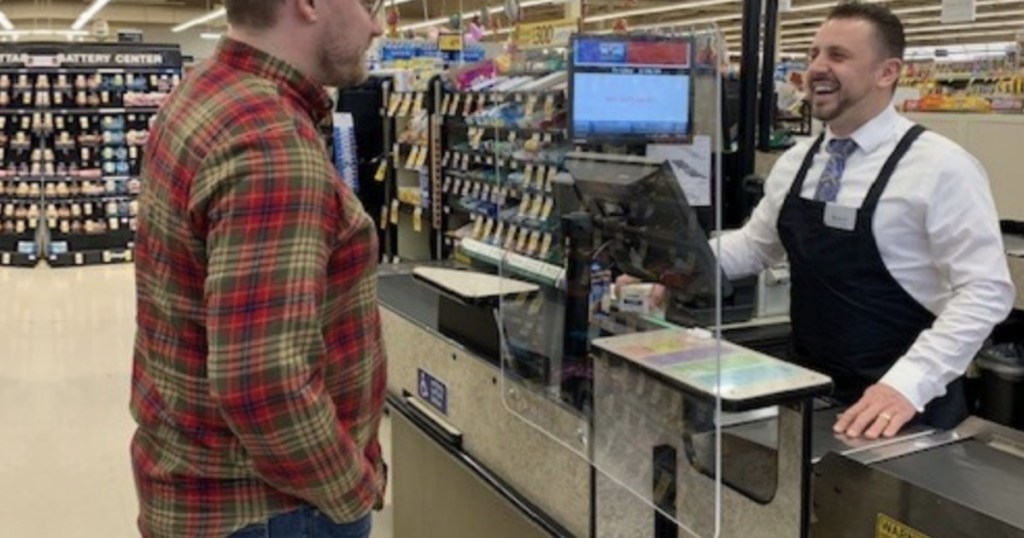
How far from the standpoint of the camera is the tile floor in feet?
13.9

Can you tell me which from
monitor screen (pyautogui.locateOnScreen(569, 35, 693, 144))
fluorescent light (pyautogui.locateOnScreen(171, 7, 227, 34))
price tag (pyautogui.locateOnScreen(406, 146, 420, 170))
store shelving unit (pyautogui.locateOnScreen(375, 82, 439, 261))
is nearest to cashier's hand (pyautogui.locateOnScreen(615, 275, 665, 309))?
monitor screen (pyautogui.locateOnScreen(569, 35, 693, 144))

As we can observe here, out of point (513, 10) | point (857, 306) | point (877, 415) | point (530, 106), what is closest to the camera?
point (877, 415)

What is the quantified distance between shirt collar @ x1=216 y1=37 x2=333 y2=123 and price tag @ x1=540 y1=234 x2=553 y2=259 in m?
0.99

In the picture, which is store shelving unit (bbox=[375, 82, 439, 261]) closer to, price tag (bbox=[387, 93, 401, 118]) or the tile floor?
price tag (bbox=[387, 93, 401, 118])

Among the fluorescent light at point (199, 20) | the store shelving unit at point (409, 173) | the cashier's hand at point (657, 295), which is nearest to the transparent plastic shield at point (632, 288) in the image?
the cashier's hand at point (657, 295)

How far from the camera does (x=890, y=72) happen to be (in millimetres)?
2252

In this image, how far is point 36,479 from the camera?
4.63 metres

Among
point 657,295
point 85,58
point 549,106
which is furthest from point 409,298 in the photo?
point 85,58

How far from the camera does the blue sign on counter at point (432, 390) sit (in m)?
2.80

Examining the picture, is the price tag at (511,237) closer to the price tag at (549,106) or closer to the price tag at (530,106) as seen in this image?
the price tag at (549,106)

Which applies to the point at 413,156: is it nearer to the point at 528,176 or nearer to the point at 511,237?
the point at 528,176

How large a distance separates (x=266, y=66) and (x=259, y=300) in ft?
1.20

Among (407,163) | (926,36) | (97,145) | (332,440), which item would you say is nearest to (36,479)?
(407,163)

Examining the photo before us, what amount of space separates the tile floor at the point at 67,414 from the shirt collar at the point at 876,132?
8.25 feet
